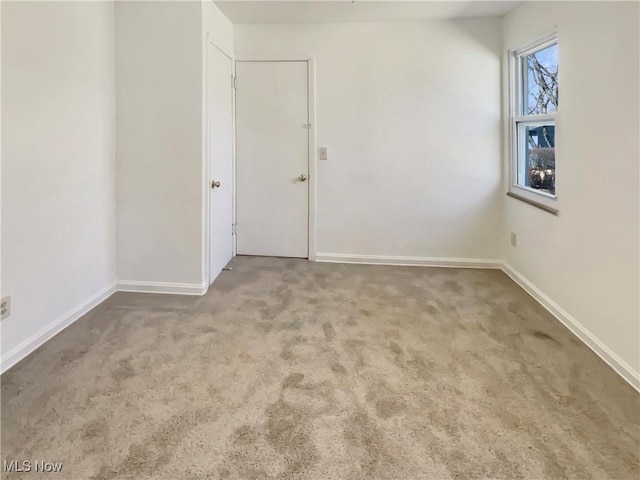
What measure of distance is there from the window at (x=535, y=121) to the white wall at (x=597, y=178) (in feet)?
A: 0.70

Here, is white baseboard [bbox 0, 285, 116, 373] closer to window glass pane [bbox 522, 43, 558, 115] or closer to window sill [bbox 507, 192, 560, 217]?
window sill [bbox 507, 192, 560, 217]

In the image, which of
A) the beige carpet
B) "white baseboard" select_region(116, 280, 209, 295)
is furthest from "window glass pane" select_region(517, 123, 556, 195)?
"white baseboard" select_region(116, 280, 209, 295)

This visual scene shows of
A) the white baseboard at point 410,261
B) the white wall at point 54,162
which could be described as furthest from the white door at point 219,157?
the white baseboard at point 410,261

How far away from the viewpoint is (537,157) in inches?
147

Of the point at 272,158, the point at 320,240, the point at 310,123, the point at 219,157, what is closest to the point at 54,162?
the point at 219,157

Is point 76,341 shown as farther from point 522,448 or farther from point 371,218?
point 371,218

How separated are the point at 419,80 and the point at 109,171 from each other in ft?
9.48

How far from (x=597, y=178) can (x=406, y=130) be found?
2.01 m

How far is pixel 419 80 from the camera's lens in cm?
427

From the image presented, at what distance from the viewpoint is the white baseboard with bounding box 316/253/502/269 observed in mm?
4438

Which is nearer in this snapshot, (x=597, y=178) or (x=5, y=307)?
(x=5, y=307)

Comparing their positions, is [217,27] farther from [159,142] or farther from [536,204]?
[536,204]

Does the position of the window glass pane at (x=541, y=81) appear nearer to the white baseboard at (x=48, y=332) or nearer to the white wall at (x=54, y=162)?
the white wall at (x=54, y=162)

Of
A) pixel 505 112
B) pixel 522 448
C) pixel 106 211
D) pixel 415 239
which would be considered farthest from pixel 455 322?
pixel 106 211
